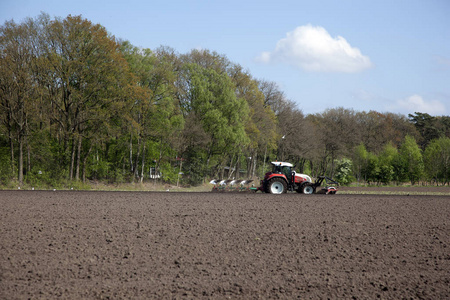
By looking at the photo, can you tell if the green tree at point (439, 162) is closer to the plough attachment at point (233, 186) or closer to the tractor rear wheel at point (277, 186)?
the plough attachment at point (233, 186)

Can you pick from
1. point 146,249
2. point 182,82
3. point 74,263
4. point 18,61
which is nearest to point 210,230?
point 146,249

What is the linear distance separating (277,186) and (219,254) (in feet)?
66.8

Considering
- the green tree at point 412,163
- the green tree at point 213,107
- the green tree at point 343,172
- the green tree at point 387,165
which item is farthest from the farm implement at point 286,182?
the green tree at point 412,163

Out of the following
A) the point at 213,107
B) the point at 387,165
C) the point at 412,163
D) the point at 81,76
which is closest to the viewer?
the point at 81,76

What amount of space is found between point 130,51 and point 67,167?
13.3 metres

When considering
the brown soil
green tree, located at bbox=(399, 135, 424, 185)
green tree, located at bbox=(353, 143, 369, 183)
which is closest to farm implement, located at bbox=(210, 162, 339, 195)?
the brown soil

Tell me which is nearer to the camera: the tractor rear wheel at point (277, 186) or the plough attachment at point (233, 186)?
the tractor rear wheel at point (277, 186)

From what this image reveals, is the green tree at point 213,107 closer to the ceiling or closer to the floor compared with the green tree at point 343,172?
closer to the ceiling

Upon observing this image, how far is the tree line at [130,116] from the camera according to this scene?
35.9 meters

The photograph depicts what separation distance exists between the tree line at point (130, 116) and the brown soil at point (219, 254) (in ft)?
59.1

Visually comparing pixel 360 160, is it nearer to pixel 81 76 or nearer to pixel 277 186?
pixel 277 186

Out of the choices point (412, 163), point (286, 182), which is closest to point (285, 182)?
point (286, 182)

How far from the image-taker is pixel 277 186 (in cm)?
3189

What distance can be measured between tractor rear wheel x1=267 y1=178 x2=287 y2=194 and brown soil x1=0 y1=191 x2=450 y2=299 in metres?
11.0
